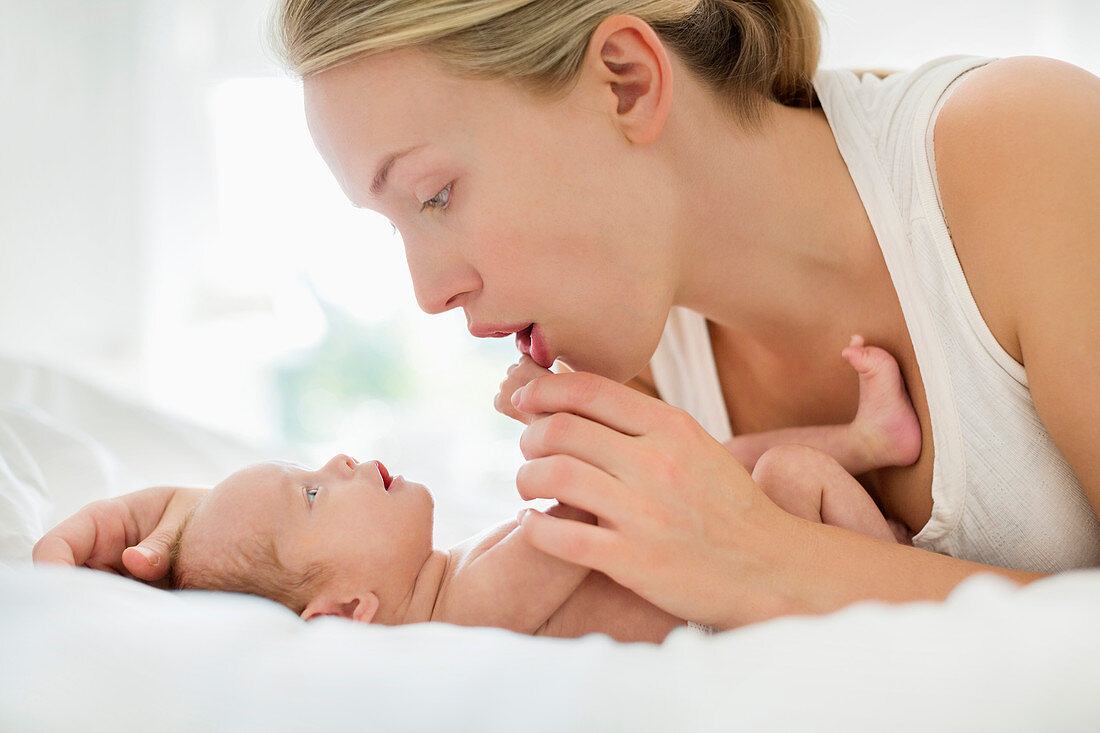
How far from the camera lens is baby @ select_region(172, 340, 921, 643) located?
1.06 meters

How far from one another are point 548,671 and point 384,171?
596 mm

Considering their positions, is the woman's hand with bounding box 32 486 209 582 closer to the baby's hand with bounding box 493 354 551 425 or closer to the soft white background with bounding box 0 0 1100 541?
the baby's hand with bounding box 493 354 551 425

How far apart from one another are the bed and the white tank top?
0.33m

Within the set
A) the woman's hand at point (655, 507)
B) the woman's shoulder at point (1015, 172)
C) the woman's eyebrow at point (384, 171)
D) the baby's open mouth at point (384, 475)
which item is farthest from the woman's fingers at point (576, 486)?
the woman's shoulder at point (1015, 172)

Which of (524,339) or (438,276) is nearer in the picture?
(438,276)

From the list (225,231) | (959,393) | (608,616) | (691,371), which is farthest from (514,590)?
(225,231)

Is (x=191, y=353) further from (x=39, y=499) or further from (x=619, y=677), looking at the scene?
(x=619, y=677)

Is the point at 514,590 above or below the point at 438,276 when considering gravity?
below

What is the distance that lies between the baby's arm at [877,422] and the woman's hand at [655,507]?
0.91 ft

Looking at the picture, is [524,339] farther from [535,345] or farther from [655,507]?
[655,507]

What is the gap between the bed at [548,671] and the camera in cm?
67

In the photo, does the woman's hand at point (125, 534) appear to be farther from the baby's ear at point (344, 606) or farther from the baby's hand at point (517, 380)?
the baby's hand at point (517, 380)

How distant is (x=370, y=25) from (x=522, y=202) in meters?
0.25

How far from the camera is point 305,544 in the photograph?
108cm
